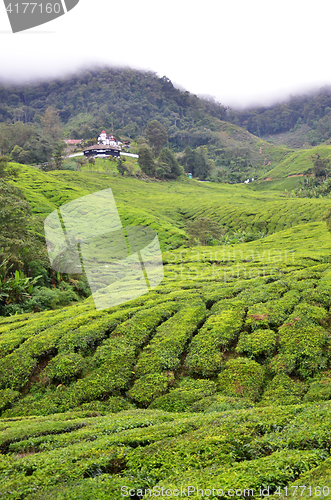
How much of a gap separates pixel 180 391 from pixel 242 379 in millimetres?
1913

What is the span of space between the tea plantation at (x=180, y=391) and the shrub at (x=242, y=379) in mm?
31

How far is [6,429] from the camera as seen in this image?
7008 mm

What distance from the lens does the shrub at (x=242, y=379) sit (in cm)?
877

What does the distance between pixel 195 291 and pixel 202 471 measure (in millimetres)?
11201

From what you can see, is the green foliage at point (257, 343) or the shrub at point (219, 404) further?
the green foliage at point (257, 343)

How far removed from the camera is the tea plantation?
4914 mm

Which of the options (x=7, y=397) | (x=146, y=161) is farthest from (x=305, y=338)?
(x=146, y=161)

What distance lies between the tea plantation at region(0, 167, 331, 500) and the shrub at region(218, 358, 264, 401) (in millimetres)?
31

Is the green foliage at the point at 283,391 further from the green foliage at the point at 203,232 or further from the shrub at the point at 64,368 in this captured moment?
the green foliage at the point at 203,232

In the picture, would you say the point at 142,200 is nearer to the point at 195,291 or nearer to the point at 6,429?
the point at 195,291

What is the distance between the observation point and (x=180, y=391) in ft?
30.2

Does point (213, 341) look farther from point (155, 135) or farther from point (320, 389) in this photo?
point (155, 135)

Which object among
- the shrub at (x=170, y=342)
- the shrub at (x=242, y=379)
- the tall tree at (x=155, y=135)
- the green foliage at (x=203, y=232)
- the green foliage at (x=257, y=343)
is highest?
the tall tree at (x=155, y=135)

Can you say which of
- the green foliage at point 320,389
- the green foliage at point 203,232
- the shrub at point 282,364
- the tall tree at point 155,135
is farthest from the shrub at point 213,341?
the tall tree at point 155,135
